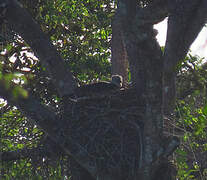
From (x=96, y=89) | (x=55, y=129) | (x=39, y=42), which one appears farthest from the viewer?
(x=96, y=89)

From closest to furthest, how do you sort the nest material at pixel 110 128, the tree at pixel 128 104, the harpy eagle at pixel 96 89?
the tree at pixel 128 104 < the nest material at pixel 110 128 < the harpy eagle at pixel 96 89

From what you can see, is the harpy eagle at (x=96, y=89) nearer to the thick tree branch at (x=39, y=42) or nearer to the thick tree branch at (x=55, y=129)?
the thick tree branch at (x=39, y=42)

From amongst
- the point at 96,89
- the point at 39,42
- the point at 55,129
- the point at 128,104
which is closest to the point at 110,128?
the point at 128,104

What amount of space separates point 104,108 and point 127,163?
3.11 feet

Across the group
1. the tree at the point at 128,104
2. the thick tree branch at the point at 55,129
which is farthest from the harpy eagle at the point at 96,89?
the thick tree branch at the point at 55,129

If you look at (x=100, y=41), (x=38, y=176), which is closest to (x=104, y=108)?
(x=38, y=176)

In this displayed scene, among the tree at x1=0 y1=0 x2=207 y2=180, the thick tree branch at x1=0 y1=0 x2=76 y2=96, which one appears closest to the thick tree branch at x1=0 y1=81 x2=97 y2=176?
the tree at x1=0 y1=0 x2=207 y2=180

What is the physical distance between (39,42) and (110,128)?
166 centimetres

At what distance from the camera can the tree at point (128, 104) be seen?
16.8 feet

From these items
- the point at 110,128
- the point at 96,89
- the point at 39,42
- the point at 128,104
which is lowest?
the point at 110,128

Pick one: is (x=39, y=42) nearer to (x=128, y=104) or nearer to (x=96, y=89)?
(x=96, y=89)

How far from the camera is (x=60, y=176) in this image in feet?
22.4

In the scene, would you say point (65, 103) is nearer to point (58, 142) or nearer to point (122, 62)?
point (58, 142)

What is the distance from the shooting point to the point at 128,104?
20.4ft
